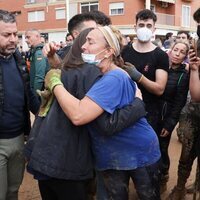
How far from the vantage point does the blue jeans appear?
A: 2852mm

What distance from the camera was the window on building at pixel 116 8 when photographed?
34.3 meters

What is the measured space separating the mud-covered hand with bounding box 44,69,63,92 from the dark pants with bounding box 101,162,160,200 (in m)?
0.67

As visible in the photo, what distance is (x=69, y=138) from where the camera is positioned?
2.22 metres

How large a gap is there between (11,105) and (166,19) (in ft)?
114

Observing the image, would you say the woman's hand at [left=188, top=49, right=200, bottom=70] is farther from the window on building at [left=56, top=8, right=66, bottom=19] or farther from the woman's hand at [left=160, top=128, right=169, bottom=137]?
the window on building at [left=56, top=8, right=66, bottom=19]

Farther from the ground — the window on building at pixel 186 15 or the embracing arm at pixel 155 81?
the window on building at pixel 186 15

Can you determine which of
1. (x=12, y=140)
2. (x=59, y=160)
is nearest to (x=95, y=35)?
(x=59, y=160)

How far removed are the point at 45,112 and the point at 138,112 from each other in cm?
57

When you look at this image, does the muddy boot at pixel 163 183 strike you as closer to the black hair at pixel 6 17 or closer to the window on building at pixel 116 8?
the black hair at pixel 6 17

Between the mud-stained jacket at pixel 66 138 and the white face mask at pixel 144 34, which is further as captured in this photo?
the white face mask at pixel 144 34

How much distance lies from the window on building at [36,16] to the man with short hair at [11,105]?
124 ft

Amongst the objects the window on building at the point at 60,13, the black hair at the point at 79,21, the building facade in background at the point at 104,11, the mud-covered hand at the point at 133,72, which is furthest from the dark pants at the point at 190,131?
the window on building at the point at 60,13

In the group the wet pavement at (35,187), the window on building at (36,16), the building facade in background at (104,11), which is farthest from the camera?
the window on building at (36,16)

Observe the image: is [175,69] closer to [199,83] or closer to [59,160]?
[199,83]
